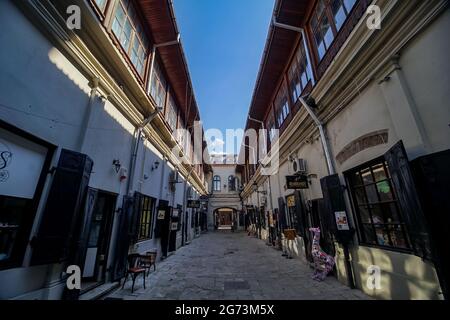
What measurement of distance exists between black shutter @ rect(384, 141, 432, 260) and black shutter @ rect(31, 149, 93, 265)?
5107 mm

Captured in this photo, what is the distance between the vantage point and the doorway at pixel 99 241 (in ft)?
14.0

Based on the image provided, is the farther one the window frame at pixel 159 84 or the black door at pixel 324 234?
the window frame at pixel 159 84

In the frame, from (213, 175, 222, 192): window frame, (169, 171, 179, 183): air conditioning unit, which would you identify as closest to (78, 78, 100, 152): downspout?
(169, 171, 179, 183): air conditioning unit

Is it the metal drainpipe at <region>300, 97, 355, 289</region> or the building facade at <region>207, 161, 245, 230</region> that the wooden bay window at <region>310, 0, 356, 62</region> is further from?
the building facade at <region>207, 161, 245, 230</region>

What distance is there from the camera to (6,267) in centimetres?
235

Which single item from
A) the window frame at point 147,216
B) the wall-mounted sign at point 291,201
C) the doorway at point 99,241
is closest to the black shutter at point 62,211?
the doorway at point 99,241

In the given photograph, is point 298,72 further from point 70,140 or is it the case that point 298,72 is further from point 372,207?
point 70,140

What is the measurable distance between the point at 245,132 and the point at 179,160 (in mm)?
6350

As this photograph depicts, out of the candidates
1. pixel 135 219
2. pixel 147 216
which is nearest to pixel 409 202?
pixel 135 219

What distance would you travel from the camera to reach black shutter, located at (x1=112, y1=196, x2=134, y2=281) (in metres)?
4.48

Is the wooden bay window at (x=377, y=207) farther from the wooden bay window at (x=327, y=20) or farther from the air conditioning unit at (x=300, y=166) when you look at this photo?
the wooden bay window at (x=327, y=20)

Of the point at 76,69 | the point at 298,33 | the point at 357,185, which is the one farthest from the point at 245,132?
the point at 76,69

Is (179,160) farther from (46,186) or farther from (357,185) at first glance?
(357,185)

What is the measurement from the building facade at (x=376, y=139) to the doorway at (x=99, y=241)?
17.4ft
